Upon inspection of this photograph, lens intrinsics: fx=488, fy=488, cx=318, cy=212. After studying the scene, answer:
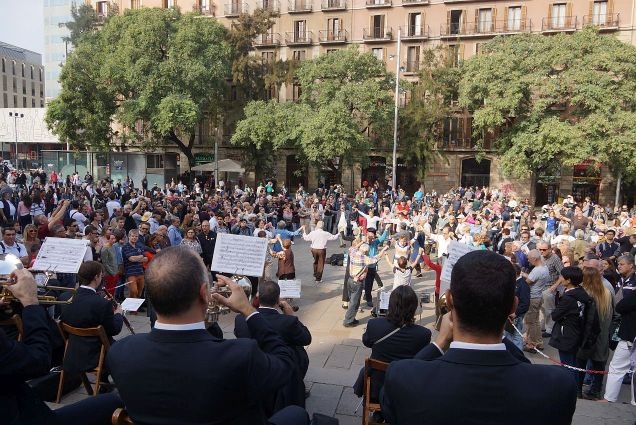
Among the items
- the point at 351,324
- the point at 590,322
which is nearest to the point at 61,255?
the point at 351,324

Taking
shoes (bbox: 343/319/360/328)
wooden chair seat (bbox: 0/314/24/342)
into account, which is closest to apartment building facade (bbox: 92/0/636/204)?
shoes (bbox: 343/319/360/328)

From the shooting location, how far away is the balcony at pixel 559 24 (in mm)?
34094

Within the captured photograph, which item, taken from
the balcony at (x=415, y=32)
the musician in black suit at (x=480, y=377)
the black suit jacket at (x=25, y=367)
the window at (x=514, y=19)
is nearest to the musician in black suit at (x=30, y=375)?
the black suit jacket at (x=25, y=367)

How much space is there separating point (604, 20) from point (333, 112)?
1998cm

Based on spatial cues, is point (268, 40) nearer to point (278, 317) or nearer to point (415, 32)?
point (415, 32)

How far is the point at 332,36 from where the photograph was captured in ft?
131

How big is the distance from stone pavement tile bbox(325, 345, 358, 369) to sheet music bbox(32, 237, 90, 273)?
3623 millimetres

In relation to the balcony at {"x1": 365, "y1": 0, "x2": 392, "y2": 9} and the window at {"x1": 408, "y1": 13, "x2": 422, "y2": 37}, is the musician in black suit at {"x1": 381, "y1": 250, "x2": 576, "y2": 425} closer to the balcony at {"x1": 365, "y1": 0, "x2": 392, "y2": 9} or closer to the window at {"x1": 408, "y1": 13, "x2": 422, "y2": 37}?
the window at {"x1": 408, "y1": 13, "x2": 422, "y2": 37}

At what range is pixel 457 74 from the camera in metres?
33.8

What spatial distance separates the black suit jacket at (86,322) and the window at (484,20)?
124ft

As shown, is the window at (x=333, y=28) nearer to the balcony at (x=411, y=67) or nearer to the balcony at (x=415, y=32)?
the balcony at (x=415, y=32)

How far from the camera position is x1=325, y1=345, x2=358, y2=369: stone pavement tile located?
23.0 ft

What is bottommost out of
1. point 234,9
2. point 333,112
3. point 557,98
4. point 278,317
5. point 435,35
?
point 278,317

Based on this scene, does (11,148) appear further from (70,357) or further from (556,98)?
(70,357)
